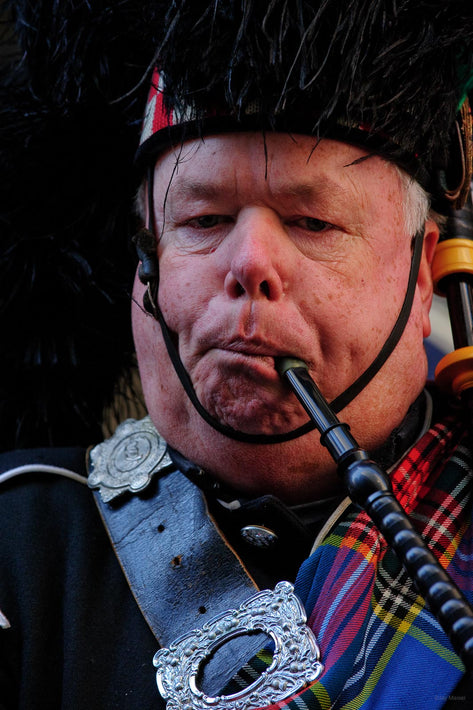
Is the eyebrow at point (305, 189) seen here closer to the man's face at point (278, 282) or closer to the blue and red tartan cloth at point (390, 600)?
the man's face at point (278, 282)

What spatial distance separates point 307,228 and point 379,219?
0.14m

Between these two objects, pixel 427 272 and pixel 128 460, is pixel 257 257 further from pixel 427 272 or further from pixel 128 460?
pixel 128 460

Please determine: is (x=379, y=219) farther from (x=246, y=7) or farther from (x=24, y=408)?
(x=24, y=408)

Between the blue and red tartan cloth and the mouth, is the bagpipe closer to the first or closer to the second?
the mouth

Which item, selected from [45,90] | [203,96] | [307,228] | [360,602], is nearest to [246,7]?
[203,96]

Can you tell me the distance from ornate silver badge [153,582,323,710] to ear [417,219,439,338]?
24.3 inches

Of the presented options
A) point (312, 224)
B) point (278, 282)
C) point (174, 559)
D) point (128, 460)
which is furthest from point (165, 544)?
point (312, 224)

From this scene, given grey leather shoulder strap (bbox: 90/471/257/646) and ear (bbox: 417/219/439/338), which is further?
ear (bbox: 417/219/439/338)

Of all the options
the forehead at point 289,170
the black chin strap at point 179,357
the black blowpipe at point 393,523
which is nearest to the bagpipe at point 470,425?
the black blowpipe at point 393,523

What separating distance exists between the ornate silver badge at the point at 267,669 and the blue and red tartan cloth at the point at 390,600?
0.03 metres

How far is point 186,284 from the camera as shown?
158cm

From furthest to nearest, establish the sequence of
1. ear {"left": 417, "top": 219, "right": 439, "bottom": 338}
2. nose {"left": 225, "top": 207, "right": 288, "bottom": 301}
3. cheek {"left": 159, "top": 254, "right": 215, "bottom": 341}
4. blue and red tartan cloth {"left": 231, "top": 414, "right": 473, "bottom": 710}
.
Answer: ear {"left": 417, "top": 219, "right": 439, "bottom": 338} → cheek {"left": 159, "top": 254, "right": 215, "bottom": 341} → nose {"left": 225, "top": 207, "right": 288, "bottom": 301} → blue and red tartan cloth {"left": 231, "top": 414, "right": 473, "bottom": 710}

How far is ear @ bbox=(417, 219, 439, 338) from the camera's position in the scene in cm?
173

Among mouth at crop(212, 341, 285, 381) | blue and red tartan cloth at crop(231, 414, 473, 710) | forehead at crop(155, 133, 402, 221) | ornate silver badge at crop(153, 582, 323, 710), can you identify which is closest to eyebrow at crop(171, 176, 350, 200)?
forehead at crop(155, 133, 402, 221)
